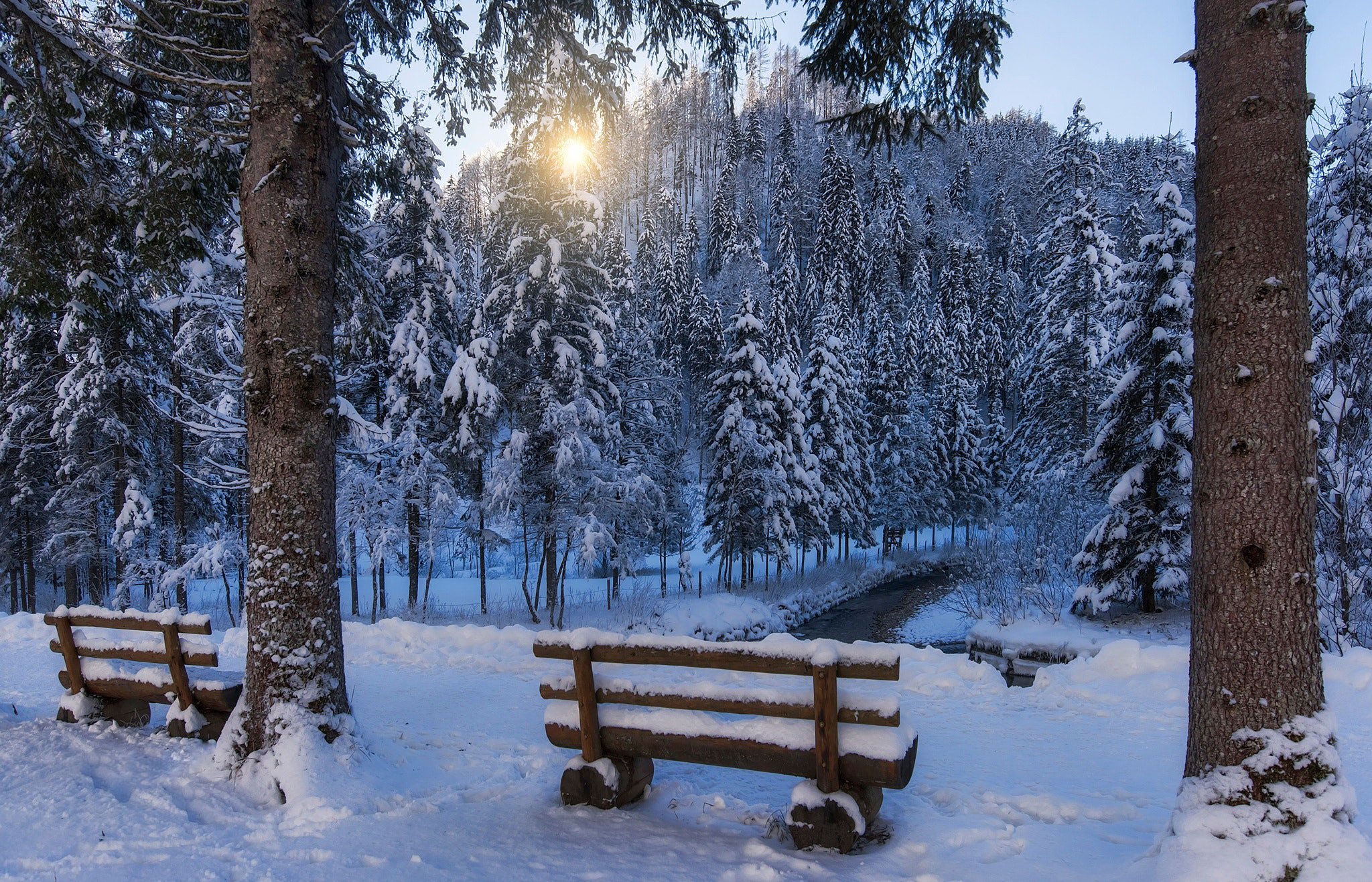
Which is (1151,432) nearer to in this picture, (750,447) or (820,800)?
(750,447)

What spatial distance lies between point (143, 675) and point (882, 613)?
88.2 feet

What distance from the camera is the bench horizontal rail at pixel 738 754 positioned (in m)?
4.10

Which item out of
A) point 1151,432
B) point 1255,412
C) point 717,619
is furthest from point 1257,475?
point 717,619

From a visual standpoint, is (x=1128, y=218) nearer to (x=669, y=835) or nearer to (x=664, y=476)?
(x=664, y=476)

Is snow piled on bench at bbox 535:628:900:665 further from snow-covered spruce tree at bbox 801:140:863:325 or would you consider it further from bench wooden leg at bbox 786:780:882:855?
snow-covered spruce tree at bbox 801:140:863:325

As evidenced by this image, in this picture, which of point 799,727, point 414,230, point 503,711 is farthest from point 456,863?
point 414,230

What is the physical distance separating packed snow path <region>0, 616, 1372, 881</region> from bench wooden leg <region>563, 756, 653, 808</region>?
0.10 meters

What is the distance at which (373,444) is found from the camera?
19.1 meters

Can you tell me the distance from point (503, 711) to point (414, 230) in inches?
733

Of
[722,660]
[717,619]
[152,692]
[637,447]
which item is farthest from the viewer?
[637,447]

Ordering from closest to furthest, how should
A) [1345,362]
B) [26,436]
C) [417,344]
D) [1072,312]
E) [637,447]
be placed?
1. [1345,362]
2. [26,436]
3. [417,344]
4. [1072,312]
5. [637,447]

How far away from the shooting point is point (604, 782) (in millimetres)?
4684

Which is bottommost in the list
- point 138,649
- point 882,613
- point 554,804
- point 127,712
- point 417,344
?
point 882,613

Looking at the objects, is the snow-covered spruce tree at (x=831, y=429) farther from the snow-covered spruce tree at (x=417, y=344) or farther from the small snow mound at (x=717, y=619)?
the snow-covered spruce tree at (x=417, y=344)
